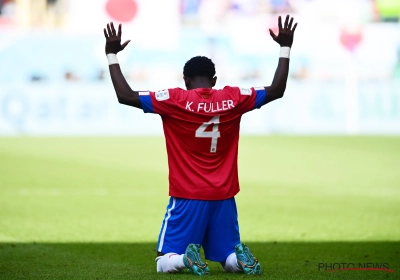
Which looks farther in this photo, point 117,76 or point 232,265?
point 232,265

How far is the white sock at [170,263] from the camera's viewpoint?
6.16m

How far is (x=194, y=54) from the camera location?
32.7 metres

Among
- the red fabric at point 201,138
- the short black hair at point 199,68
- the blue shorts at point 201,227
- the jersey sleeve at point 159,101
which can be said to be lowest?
the blue shorts at point 201,227

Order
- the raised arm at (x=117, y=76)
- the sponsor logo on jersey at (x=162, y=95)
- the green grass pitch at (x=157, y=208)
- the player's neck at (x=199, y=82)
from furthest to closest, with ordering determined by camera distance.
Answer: the green grass pitch at (x=157, y=208) < the player's neck at (x=199, y=82) < the sponsor logo on jersey at (x=162, y=95) < the raised arm at (x=117, y=76)

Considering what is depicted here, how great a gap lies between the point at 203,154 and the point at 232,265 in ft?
2.94

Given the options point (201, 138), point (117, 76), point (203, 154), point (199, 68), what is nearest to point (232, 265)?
point (203, 154)

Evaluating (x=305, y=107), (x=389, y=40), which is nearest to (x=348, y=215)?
(x=305, y=107)

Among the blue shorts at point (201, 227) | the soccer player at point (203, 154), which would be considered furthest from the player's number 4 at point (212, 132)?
the blue shorts at point (201, 227)

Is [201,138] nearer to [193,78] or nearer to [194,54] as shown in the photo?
[193,78]

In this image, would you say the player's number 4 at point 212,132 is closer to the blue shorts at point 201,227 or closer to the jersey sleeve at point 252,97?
the jersey sleeve at point 252,97

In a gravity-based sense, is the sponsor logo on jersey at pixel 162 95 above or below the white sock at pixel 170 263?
above

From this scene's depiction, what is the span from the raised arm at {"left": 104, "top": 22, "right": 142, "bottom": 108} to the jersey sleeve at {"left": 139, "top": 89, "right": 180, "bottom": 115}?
0.05 m

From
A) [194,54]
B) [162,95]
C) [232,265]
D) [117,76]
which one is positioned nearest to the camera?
[117,76]

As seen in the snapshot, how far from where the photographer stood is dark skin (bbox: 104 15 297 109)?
6102 millimetres
